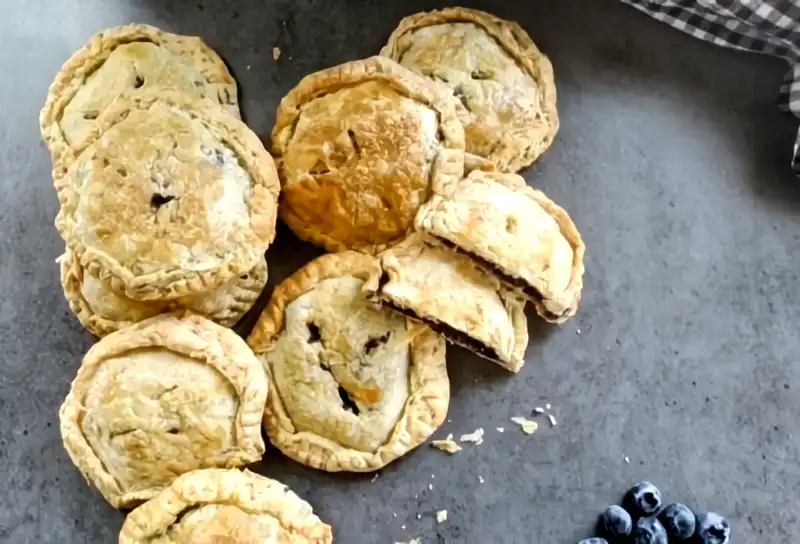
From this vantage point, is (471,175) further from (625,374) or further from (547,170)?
(625,374)

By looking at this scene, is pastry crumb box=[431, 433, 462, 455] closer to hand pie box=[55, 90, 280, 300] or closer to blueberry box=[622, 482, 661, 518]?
blueberry box=[622, 482, 661, 518]

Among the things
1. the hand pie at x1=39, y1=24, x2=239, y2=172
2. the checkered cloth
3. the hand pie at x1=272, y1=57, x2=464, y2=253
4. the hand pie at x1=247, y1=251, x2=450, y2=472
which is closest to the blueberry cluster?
the hand pie at x1=247, y1=251, x2=450, y2=472

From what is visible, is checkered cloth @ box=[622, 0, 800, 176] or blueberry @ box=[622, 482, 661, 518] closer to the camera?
blueberry @ box=[622, 482, 661, 518]

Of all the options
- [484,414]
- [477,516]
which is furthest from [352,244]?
[477,516]

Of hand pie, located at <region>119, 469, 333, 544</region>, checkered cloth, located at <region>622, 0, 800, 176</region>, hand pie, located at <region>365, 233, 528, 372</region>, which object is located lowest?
hand pie, located at <region>119, 469, 333, 544</region>

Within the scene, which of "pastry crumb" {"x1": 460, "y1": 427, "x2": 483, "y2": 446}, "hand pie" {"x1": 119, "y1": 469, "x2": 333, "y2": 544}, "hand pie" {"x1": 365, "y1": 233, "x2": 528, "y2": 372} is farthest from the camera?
"pastry crumb" {"x1": 460, "y1": 427, "x2": 483, "y2": 446}

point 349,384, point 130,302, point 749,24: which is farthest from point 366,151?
point 749,24
